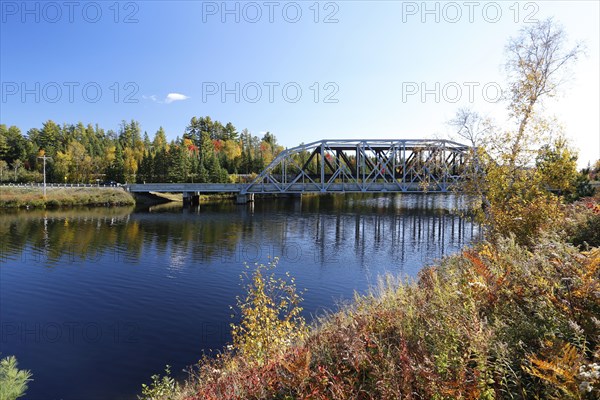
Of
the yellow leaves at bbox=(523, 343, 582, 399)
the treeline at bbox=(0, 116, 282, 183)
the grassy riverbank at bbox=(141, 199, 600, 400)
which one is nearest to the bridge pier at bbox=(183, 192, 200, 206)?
the treeline at bbox=(0, 116, 282, 183)

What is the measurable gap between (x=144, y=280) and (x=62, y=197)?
4920 cm

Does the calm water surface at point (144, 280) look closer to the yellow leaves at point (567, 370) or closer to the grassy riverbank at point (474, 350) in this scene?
the grassy riverbank at point (474, 350)

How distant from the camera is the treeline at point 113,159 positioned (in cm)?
7800

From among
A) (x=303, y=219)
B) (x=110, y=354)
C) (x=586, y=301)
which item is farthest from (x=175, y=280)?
(x=303, y=219)

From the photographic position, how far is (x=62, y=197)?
57.9m

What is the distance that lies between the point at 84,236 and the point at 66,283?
14.9m

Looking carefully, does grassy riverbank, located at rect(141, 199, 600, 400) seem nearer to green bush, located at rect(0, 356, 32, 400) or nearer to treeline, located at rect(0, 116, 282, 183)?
green bush, located at rect(0, 356, 32, 400)

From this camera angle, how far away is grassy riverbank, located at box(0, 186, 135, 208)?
5362cm

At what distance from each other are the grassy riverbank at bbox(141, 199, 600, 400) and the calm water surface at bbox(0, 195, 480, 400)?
7100 mm

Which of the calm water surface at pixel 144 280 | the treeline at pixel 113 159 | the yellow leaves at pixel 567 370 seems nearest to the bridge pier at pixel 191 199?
the treeline at pixel 113 159

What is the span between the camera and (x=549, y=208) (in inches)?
396

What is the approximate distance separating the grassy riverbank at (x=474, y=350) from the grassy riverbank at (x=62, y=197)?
203 feet

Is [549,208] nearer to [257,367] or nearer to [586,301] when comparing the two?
[586,301]

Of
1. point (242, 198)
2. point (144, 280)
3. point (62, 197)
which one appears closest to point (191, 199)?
point (242, 198)
